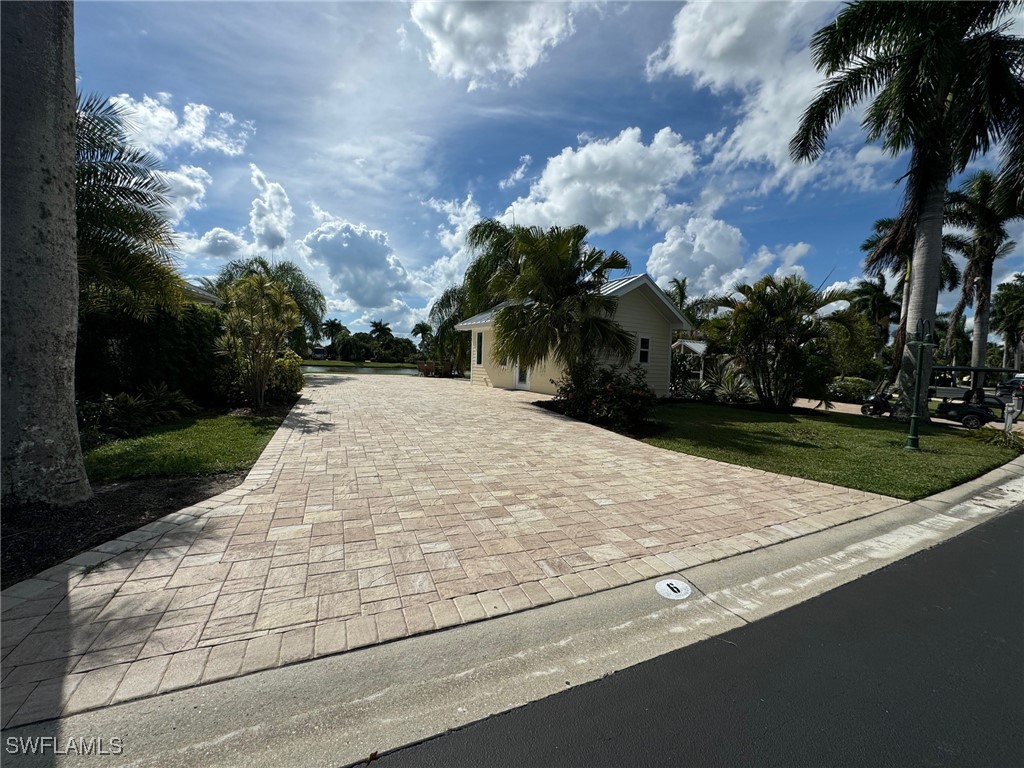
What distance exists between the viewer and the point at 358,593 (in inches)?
111

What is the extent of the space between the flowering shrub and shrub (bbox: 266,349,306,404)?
7.63 metres

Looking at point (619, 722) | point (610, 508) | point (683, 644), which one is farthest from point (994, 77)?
point (619, 722)

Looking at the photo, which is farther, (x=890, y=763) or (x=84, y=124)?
(x=84, y=124)

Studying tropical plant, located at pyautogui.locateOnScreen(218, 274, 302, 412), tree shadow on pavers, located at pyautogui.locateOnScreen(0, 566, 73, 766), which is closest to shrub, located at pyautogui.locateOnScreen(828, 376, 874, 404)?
tropical plant, located at pyautogui.locateOnScreen(218, 274, 302, 412)

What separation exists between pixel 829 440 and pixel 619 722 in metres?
9.58

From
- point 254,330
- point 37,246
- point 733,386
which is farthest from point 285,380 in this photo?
point 733,386

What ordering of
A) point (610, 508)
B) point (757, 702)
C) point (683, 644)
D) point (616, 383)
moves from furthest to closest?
point (616, 383)
point (610, 508)
point (683, 644)
point (757, 702)

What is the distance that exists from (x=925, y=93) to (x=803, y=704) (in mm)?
14436

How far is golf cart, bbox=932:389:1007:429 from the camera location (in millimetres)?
11852

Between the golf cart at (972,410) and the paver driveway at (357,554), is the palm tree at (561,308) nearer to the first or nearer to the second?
the paver driveway at (357,554)

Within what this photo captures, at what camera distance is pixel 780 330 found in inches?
528

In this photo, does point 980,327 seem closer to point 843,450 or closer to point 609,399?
point 843,450

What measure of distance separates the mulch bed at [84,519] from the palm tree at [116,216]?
156 inches

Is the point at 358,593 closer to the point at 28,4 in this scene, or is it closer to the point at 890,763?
the point at 890,763
